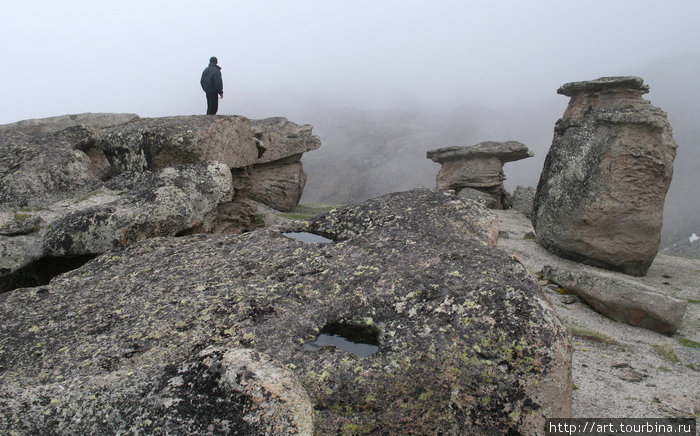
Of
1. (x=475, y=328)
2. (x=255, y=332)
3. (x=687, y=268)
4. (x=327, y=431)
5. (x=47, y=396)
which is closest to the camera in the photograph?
(x=47, y=396)

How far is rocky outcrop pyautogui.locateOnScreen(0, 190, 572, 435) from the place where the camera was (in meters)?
3.36

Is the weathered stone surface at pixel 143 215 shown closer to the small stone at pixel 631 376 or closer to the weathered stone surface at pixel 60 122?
the small stone at pixel 631 376

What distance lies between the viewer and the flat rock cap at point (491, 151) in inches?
1127

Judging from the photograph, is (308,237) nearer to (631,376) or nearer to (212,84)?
(631,376)

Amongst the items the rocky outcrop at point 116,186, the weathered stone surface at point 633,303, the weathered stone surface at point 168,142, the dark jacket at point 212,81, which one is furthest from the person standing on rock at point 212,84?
the weathered stone surface at point 633,303

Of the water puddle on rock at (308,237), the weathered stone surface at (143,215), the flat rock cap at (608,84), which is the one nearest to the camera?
the water puddle on rock at (308,237)

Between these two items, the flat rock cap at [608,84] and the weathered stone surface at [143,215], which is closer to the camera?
the weathered stone surface at [143,215]

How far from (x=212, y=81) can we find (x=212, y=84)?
0.09 metres

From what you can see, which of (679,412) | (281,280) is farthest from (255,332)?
(679,412)

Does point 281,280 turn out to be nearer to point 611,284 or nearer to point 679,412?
point 679,412

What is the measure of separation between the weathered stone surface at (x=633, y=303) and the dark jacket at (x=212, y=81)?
10.8 metres

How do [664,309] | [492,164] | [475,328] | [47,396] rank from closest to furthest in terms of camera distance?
1. [47,396]
2. [475,328]
3. [664,309]
4. [492,164]

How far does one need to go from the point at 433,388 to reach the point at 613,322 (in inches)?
316

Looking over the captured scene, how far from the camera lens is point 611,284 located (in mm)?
11102
